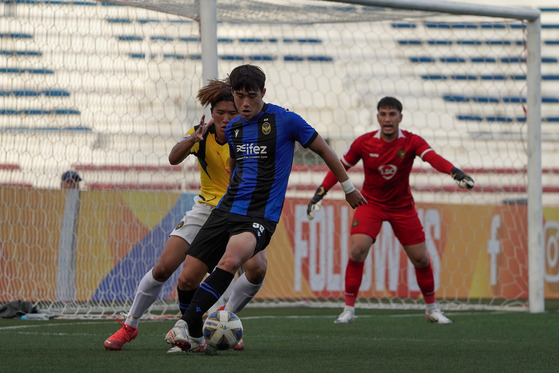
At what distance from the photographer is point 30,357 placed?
5.05 meters

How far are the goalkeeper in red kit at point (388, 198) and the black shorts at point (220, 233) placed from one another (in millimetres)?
3150

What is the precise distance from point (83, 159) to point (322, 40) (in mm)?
5681

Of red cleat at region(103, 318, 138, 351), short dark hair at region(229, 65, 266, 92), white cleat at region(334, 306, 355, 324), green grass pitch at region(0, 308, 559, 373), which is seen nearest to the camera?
green grass pitch at region(0, 308, 559, 373)

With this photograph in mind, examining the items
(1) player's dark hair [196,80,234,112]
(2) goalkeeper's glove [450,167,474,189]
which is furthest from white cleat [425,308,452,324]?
(1) player's dark hair [196,80,234,112]

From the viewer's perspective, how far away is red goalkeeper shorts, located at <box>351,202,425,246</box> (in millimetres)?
8312

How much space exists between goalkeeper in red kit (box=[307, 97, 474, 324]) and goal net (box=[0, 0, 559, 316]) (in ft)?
5.50

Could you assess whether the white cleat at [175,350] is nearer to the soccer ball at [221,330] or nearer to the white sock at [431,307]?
the soccer ball at [221,330]

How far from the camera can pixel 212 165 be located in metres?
5.90

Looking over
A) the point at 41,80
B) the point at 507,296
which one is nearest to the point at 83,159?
the point at 41,80

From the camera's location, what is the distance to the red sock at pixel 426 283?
27.7 ft

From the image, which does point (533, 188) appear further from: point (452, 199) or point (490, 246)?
point (452, 199)

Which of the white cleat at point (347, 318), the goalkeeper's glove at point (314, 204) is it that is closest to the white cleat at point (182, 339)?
the goalkeeper's glove at point (314, 204)

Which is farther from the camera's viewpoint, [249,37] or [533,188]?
[249,37]

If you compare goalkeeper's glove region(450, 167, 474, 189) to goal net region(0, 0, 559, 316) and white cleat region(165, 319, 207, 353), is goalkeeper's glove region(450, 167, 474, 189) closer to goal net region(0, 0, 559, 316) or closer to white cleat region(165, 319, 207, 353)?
Answer: goal net region(0, 0, 559, 316)
